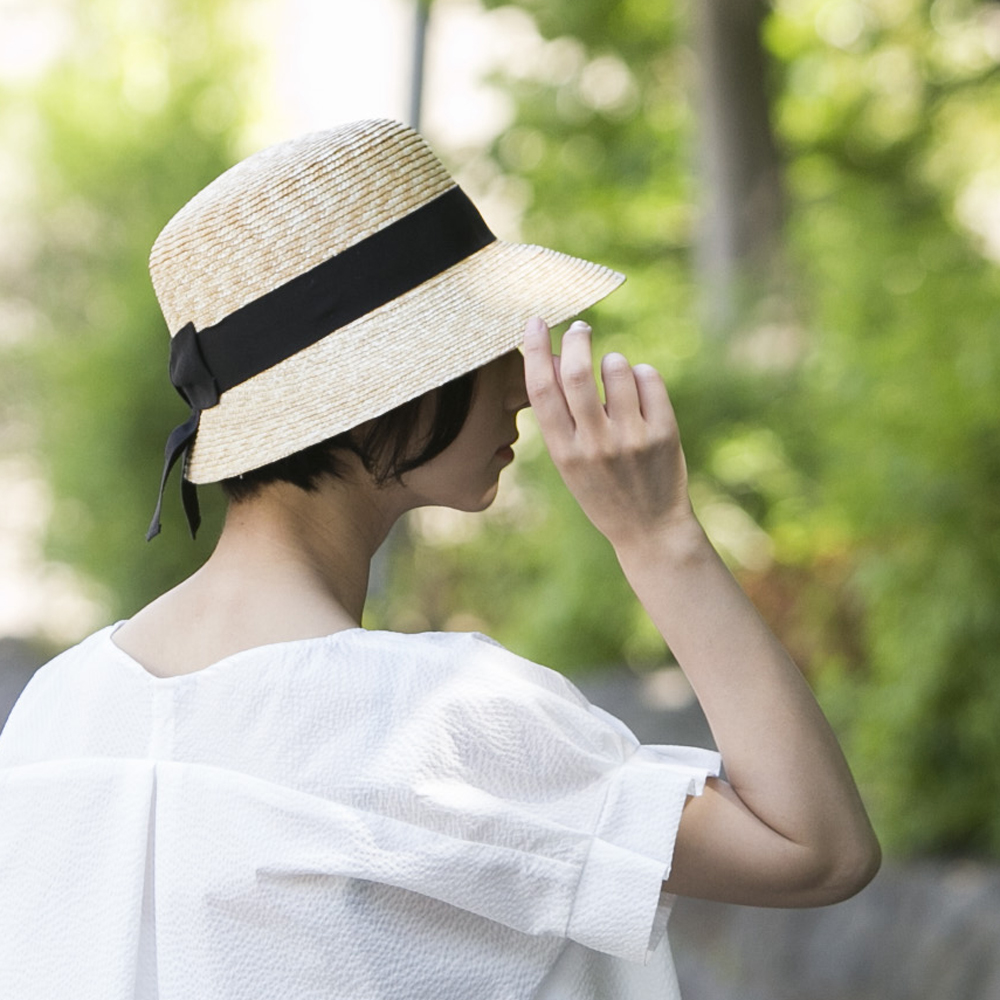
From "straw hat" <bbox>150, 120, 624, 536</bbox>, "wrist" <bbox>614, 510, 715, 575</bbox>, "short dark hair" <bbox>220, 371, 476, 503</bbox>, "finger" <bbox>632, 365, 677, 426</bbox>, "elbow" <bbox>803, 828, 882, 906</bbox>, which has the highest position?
"straw hat" <bbox>150, 120, 624, 536</bbox>

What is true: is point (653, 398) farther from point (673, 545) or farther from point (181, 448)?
point (181, 448)

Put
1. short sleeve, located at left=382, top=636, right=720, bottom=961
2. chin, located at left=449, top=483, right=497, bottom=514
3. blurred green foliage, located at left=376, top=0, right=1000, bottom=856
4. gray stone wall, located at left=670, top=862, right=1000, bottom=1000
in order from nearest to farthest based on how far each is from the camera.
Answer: short sleeve, located at left=382, top=636, right=720, bottom=961
chin, located at left=449, top=483, right=497, bottom=514
gray stone wall, located at left=670, top=862, right=1000, bottom=1000
blurred green foliage, located at left=376, top=0, right=1000, bottom=856

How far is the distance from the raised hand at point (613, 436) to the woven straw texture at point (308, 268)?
14 cm

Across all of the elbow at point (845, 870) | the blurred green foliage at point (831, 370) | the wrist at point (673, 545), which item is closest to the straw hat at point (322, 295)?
the wrist at point (673, 545)

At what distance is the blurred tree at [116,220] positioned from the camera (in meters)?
7.50

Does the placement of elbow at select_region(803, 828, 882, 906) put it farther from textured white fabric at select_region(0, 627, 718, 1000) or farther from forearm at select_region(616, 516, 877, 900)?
textured white fabric at select_region(0, 627, 718, 1000)

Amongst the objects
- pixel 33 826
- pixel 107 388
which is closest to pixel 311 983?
pixel 33 826

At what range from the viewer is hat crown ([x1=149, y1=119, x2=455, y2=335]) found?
116cm

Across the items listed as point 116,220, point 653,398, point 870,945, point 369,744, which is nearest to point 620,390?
point 653,398

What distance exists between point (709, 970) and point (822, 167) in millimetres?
5434

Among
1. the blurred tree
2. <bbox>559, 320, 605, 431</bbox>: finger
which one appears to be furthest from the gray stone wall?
the blurred tree

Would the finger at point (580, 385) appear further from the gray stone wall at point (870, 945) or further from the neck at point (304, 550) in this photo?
the gray stone wall at point (870, 945)

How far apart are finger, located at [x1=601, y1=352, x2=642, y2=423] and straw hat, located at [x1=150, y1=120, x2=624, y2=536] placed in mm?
167

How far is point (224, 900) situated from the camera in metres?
1.03
